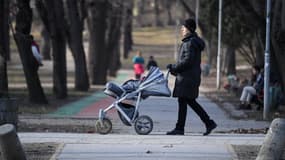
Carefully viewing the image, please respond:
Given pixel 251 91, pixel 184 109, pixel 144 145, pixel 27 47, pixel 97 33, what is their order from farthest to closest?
pixel 97 33 → pixel 27 47 → pixel 251 91 → pixel 184 109 → pixel 144 145

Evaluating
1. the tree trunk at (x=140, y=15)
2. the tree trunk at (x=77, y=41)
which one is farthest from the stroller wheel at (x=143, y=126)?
the tree trunk at (x=140, y=15)

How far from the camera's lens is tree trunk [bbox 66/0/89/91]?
31.3 m

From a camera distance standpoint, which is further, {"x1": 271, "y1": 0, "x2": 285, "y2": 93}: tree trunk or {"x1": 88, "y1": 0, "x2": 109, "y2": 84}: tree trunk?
{"x1": 88, "y1": 0, "x2": 109, "y2": 84}: tree trunk

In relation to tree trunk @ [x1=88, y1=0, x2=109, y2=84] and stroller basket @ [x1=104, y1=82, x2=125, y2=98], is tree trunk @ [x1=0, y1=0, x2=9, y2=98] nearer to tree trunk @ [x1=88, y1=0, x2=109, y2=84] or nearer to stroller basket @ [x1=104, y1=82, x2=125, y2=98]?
stroller basket @ [x1=104, y1=82, x2=125, y2=98]

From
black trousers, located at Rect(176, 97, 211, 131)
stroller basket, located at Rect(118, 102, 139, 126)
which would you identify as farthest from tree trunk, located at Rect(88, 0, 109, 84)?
black trousers, located at Rect(176, 97, 211, 131)

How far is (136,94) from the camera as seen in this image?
45.6 ft

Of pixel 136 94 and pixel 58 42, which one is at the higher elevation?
pixel 58 42

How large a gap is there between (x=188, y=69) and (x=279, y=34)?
7308 mm

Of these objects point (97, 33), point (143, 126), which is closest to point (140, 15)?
point (97, 33)

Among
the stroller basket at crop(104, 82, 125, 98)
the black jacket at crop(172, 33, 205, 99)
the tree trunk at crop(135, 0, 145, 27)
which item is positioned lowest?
the tree trunk at crop(135, 0, 145, 27)

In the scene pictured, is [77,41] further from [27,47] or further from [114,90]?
[114,90]

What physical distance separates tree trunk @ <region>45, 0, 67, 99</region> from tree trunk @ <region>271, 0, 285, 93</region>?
7.15 m

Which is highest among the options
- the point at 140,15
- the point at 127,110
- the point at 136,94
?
the point at 136,94

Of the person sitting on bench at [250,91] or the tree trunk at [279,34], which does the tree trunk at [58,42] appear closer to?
the person sitting on bench at [250,91]
